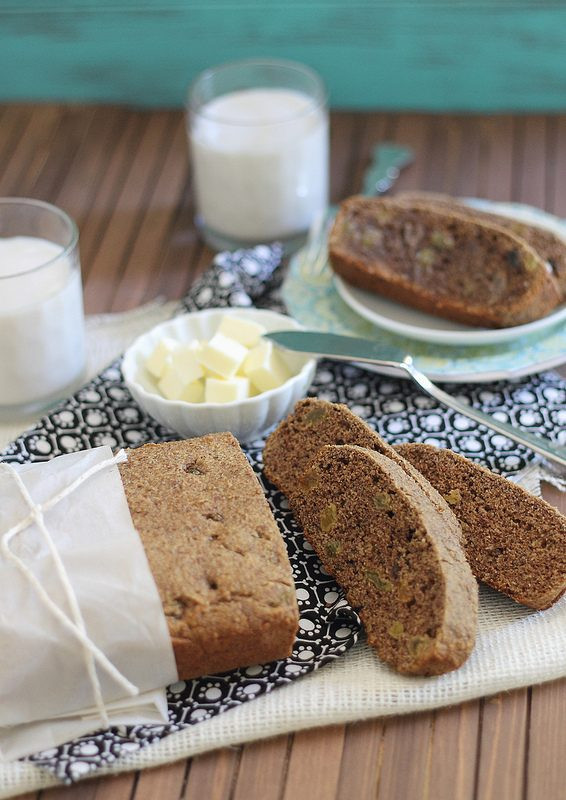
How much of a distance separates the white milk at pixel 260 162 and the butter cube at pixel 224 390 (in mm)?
835

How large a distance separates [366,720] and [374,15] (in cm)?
240

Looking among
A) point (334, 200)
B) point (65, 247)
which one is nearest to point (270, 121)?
point (334, 200)

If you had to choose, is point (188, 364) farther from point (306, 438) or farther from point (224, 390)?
point (306, 438)

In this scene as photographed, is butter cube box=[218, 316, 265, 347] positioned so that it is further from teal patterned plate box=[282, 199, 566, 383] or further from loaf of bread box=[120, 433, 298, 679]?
loaf of bread box=[120, 433, 298, 679]

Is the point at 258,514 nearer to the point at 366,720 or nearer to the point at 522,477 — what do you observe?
the point at 366,720

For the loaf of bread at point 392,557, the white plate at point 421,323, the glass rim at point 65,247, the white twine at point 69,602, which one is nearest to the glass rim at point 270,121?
the white plate at point 421,323

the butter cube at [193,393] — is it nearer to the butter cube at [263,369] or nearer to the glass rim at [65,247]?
the butter cube at [263,369]

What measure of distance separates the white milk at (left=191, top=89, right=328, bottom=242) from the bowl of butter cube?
0.62 metres

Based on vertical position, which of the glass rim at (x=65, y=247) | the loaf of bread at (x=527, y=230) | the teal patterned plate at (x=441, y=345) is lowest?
the teal patterned plate at (x=441, y=345)

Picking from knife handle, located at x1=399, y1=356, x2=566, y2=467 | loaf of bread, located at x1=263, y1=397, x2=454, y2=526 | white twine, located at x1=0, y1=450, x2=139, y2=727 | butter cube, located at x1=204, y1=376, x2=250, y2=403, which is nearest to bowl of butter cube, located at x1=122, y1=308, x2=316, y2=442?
butter cube, located at x1=204, y1=376, x2=250, y2=403

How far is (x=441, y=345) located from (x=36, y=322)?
0.93m

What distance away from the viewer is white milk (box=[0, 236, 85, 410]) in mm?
2143

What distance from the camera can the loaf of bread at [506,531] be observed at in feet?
5.75

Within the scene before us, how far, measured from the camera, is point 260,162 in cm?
273
